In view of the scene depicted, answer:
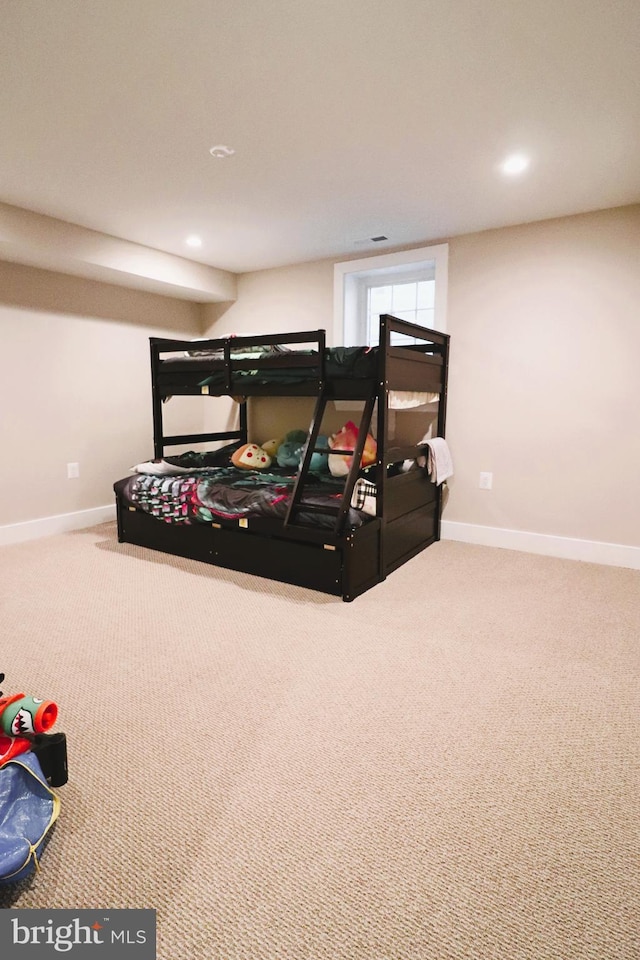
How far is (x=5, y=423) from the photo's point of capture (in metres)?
3.50

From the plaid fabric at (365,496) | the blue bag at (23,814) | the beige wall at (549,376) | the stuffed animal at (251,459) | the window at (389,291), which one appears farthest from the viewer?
the stuffed animal at (251,459)

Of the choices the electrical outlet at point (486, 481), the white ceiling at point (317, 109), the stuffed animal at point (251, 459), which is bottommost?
the electrical outlet at point (486, 481)

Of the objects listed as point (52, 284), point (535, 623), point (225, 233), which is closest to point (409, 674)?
point (535, 623)

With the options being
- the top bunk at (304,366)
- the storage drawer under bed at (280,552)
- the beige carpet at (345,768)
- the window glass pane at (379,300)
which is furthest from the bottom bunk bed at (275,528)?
the window glass pane at (379,300)

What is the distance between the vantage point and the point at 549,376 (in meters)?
3.31

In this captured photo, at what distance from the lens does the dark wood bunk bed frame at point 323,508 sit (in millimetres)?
2693

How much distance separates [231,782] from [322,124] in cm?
242

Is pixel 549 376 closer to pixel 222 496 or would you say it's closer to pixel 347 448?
pixel 347 448

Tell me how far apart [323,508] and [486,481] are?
1489 millimetres

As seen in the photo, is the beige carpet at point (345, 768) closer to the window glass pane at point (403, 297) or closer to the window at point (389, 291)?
the window at point (389, 291)

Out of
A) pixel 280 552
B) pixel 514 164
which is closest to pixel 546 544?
pixel 280 552

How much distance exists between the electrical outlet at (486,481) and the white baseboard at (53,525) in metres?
2.93

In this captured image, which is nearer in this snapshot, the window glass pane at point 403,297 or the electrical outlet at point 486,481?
the electrical outlet at point 486,481

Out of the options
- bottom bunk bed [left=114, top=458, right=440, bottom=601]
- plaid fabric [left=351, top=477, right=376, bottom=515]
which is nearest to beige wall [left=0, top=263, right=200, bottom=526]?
bottom bunk bed [left=114, top=458, right=440, bottom=601]
